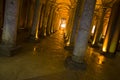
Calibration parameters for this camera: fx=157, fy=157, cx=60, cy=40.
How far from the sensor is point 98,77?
23.1 feet

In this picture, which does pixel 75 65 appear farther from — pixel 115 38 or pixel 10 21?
pixel 115 38

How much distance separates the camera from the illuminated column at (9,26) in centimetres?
731

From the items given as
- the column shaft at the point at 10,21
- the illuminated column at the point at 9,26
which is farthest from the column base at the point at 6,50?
the column shaft at the point at 10,21

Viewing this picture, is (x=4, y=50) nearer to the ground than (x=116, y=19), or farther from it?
nearer to the ground

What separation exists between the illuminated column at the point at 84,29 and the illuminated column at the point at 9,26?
3.10 m

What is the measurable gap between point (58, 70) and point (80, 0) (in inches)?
253

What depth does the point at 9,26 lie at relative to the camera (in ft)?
24.6

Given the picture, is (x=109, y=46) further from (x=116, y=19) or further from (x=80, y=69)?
(x=80, y=69)

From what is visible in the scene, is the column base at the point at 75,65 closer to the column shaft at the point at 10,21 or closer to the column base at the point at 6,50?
the column base at the point at 6,50

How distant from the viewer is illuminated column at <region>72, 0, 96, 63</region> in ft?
23.4

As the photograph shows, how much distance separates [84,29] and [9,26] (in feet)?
11.6

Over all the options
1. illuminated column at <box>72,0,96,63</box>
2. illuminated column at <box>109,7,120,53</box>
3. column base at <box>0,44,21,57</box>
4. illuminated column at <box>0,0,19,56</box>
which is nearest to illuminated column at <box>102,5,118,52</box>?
illuminated column at <box>109,7,120,53</box>

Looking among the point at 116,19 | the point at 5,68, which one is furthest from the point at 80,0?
the point at 5,68

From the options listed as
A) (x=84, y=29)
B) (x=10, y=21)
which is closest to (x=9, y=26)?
(x=10, y=21)
